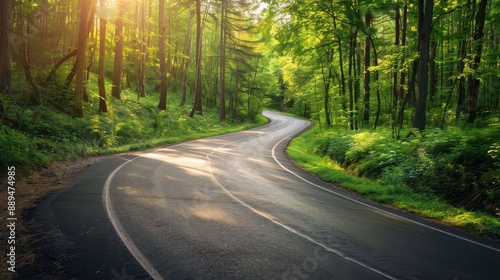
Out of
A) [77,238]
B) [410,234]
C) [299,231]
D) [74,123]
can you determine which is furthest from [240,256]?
[74,123]

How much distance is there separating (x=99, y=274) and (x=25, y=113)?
1247cm

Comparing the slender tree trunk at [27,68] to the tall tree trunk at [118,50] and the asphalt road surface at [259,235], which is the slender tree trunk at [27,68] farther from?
the asphalt road surface at [259,235]

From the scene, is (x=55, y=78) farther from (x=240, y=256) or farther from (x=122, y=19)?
(x=240, y=256)

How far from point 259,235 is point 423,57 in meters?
12.3

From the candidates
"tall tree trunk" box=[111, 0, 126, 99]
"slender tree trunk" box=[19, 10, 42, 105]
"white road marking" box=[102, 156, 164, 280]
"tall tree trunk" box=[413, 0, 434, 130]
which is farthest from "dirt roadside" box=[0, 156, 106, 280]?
"tall tree trunk" box=[413, 0, 434, 130]

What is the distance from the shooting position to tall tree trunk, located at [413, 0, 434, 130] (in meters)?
13.6

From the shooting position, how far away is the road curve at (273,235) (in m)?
4.68

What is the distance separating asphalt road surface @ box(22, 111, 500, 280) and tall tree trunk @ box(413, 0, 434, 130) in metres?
7.08

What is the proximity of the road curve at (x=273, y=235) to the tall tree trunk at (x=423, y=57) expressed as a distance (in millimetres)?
6930

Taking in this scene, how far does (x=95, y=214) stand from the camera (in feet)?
20.7

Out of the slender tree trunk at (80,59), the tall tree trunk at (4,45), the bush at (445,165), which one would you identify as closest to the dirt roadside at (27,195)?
the tall tree trunk at (4,45)

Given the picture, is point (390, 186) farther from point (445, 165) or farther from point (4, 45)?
point (4, 45)

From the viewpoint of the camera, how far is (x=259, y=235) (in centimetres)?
586

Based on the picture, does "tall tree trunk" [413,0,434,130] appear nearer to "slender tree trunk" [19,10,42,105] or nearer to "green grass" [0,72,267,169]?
"green grass" [0,72,267,169]
